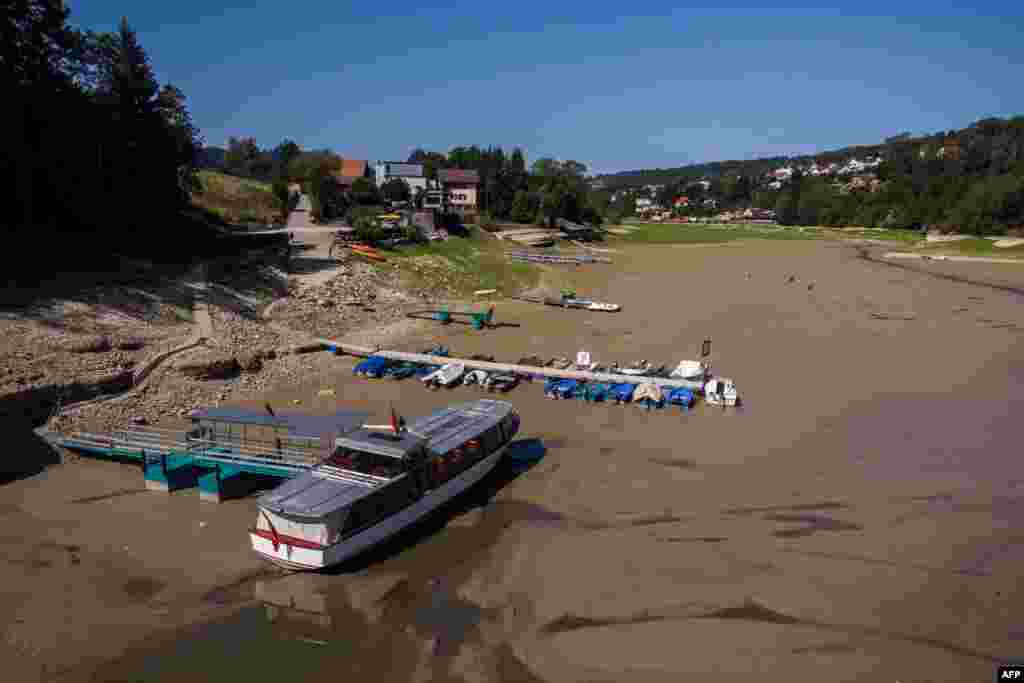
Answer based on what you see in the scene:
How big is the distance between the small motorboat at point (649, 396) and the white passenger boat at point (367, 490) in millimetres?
9844

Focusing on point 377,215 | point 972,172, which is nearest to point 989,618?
point 377,215

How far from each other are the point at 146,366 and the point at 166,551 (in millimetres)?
13718

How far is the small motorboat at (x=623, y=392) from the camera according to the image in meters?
29.4

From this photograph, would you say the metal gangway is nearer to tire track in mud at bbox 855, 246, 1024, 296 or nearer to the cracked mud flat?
the cracked mud flat

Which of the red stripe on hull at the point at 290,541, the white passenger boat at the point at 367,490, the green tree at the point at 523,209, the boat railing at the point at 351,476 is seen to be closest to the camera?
the red stripe on hull at the point at 290,541

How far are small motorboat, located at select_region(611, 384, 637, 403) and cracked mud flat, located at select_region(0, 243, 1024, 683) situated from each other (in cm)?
72

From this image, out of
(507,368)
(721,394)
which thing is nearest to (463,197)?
(507,368)

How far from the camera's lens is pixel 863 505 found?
2000cm

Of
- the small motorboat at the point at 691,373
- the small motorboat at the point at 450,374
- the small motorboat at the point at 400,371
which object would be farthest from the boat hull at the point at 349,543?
the small motorboat at the point at 691,373

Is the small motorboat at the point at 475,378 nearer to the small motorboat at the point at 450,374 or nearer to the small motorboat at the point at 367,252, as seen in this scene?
the small motorboat at the point at 450,374

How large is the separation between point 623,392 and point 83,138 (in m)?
32.7

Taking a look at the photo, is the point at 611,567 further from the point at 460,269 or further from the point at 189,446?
the point at 460,269

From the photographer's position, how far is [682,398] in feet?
94.8

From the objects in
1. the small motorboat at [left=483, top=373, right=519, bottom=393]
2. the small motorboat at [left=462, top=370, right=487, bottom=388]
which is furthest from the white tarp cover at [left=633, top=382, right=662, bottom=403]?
the small motorboat at [left=462, top=370, right=487, bottom=388]
